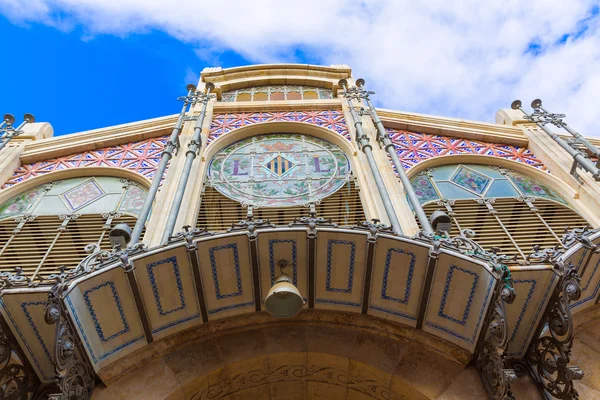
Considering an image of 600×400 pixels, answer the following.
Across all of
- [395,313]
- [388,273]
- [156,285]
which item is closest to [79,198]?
[156,285]

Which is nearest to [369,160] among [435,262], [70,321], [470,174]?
[470,174]

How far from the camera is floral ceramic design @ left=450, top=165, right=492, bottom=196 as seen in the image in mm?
11859

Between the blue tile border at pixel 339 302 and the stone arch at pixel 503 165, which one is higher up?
the stone arch at pixel 503 165

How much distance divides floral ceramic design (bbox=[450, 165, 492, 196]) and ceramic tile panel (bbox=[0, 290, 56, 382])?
8961 mm

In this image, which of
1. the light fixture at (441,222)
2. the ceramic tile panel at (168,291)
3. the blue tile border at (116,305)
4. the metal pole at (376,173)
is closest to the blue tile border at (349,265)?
the metal pole at (376,173)

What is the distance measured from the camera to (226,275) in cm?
728

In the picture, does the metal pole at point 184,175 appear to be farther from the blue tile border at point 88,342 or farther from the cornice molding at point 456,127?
the cornice molding at point 456,127

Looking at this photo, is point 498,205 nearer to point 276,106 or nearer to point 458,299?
point 458,299

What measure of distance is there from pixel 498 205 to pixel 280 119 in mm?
6480

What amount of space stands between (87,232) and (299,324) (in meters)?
5.16

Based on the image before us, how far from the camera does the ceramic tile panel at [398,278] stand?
702 cm

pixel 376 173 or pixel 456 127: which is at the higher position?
pixel 456 127

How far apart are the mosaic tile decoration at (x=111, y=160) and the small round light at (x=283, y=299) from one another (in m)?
6.66

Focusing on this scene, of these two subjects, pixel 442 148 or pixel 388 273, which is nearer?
pixel 388 273
